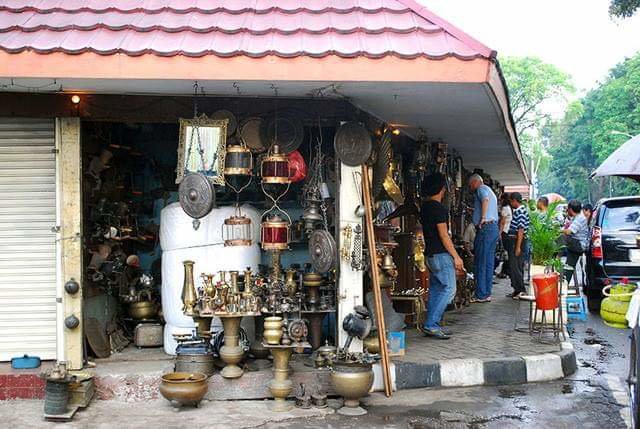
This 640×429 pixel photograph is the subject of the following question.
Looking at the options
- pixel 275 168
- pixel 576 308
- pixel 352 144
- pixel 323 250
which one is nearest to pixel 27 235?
pixel 275 168

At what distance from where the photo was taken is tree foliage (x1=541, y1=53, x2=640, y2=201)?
138ft

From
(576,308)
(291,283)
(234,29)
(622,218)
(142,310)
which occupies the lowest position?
(576,308)

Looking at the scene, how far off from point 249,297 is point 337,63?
2352 millimetres

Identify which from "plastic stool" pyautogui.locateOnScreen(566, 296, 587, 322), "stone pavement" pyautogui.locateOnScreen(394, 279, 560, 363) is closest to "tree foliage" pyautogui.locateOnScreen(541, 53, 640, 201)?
"plastic stool" pyautogui.locateOnScreen(566, 296, 587, 322)

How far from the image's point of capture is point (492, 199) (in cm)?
1183

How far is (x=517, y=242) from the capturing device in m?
12.8

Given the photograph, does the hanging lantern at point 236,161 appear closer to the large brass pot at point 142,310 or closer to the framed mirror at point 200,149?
the framed mirror at point 200,149

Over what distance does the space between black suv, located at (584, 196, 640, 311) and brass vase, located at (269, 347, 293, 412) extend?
7311 millimetres

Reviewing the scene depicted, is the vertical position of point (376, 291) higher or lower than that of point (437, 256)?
lower

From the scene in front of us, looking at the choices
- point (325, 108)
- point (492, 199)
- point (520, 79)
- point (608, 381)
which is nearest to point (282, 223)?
point (325, 108)

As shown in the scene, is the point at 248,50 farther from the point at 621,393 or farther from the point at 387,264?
the point at 621,393

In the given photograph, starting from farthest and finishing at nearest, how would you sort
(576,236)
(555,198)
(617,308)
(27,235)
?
(576,236) → (555,198) → (27,235) → (617,308)

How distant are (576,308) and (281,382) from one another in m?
7.05

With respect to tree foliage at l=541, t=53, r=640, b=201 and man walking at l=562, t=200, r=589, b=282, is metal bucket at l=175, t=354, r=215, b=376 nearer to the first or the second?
man walking at l=562, t=200, r=589, b=282
